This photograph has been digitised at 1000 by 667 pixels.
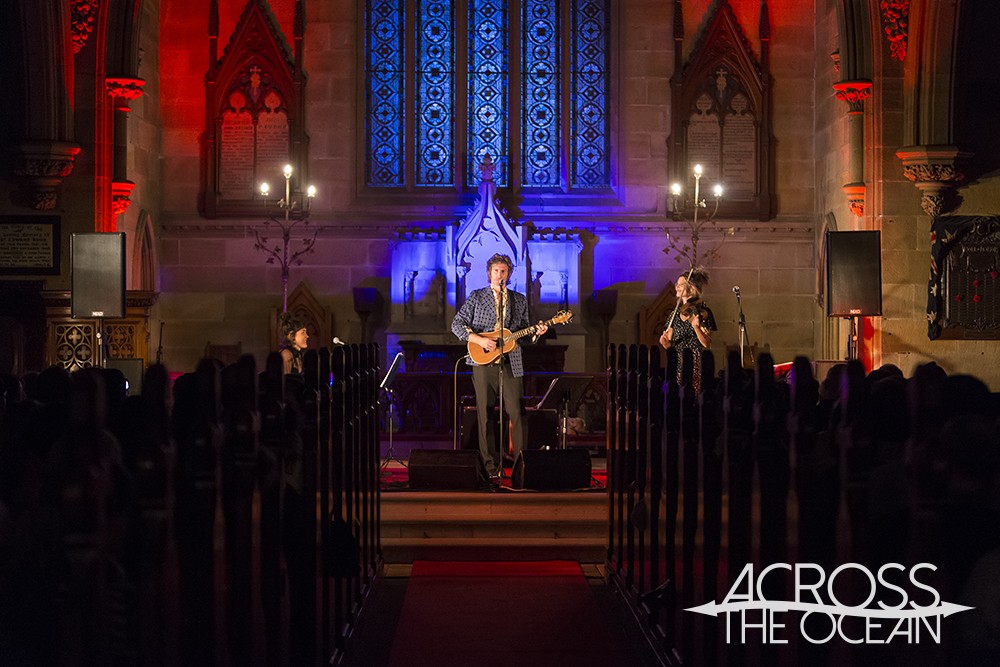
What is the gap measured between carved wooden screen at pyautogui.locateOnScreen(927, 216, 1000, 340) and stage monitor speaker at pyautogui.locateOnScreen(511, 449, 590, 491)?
14.9 ft

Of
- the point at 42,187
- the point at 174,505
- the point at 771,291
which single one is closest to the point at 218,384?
the point at 174,505

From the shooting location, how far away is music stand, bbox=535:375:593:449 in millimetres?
6543

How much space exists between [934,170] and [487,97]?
Result: 4.88 meters

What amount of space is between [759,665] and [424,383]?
6693 millimetres

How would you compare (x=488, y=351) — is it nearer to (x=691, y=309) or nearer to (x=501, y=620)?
(x=691, y=309)

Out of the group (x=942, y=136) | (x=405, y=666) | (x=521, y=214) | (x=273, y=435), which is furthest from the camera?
(x=521, y=214)

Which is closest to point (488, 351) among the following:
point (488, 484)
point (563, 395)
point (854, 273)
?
point (488, 484)

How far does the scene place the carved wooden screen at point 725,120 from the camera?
10.1m

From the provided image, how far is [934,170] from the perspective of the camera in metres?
7.79

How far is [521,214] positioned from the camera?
1002cm

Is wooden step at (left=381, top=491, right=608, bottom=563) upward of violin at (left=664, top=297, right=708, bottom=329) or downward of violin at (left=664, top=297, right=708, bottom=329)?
downward

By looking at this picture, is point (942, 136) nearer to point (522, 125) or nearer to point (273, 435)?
point (522, 125)

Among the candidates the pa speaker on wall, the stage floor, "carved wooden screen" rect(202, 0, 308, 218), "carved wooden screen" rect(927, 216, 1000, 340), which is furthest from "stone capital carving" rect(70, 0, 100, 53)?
"carved wooden screen" rect(927, 216, 1000, 340)

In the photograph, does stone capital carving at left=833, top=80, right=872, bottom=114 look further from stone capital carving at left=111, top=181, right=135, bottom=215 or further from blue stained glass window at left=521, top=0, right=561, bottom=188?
stone capital carving at left=111, top=181, right=135, bottom=215
